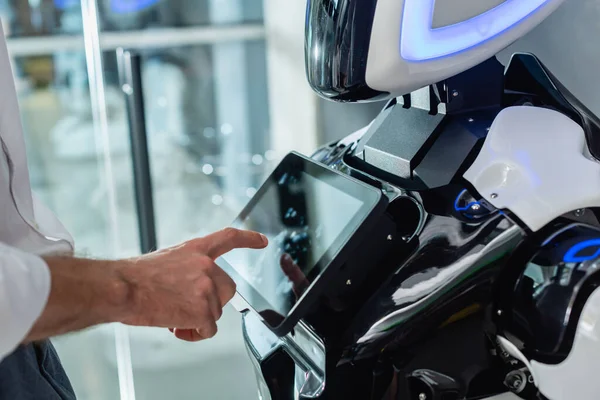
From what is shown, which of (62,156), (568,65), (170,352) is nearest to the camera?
(568,65)

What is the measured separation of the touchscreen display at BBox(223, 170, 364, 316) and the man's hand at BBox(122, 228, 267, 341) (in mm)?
102

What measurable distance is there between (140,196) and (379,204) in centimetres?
143

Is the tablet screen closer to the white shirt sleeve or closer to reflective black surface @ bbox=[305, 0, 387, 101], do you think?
reflective black surface @ bbox=[305, 0, 387, 101]

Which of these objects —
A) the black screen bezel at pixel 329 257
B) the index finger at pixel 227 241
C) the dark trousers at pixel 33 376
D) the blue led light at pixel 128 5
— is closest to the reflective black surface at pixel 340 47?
the black screen bezel at pixel 329 257

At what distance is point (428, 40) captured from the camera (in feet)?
2.63

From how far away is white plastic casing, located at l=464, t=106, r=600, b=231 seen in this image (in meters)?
0.75

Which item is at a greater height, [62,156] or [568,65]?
[568,65]

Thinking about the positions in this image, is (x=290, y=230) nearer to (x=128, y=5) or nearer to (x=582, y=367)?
(x=582, y=367)

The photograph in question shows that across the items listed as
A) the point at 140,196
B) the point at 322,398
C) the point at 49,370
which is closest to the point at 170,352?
the point at 140,196

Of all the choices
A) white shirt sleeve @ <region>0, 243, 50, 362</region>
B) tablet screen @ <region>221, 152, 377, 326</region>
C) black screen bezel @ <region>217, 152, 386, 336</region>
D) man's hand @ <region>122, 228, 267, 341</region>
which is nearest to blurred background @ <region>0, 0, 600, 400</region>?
tablet screen @ <region>221, 152, 377, 326</region>

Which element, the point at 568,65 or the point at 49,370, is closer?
the point at 49,370

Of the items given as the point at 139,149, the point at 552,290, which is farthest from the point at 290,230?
the point at 139,149

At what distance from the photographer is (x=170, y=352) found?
9.30 feet

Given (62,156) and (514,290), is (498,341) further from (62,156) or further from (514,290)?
(62,156)
